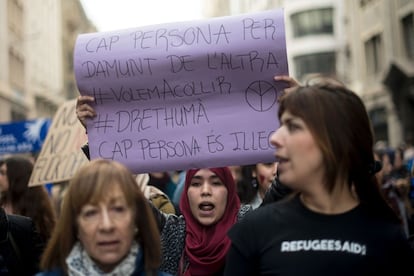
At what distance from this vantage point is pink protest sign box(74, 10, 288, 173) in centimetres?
357

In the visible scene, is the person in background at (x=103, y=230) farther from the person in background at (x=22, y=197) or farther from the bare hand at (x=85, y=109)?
the person in background at (x=22, y=197)

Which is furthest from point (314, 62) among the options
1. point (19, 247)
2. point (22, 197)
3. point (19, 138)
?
point (19, 247)

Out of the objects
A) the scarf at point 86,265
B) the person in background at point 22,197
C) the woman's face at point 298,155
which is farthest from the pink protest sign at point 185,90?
the person in background at point 22,197

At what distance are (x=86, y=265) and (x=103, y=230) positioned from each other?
0.48 ft

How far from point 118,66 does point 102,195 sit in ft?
4.61

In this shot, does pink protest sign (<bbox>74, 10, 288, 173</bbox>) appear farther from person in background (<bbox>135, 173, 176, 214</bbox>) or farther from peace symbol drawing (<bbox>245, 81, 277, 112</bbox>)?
person in background (<bbox>135, 173, 176, 214</bbox>)

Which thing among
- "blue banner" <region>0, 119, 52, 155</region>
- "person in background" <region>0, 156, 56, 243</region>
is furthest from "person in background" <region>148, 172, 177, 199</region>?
"blue banner" <region>0, 119, 52, 155</region>

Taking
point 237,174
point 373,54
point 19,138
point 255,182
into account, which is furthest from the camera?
point 373,54

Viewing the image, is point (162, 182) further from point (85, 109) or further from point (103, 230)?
point (103, 230)

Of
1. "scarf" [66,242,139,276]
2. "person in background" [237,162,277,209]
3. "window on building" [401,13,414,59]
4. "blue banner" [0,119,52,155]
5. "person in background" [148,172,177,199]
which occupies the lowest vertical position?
"scarf" [66,242,139,276]

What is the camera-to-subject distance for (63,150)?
685 cm

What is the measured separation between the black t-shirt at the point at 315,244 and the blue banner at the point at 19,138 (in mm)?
9349

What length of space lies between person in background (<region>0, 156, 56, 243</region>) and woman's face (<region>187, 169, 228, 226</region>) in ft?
5.46

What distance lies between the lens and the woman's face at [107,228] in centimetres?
237
